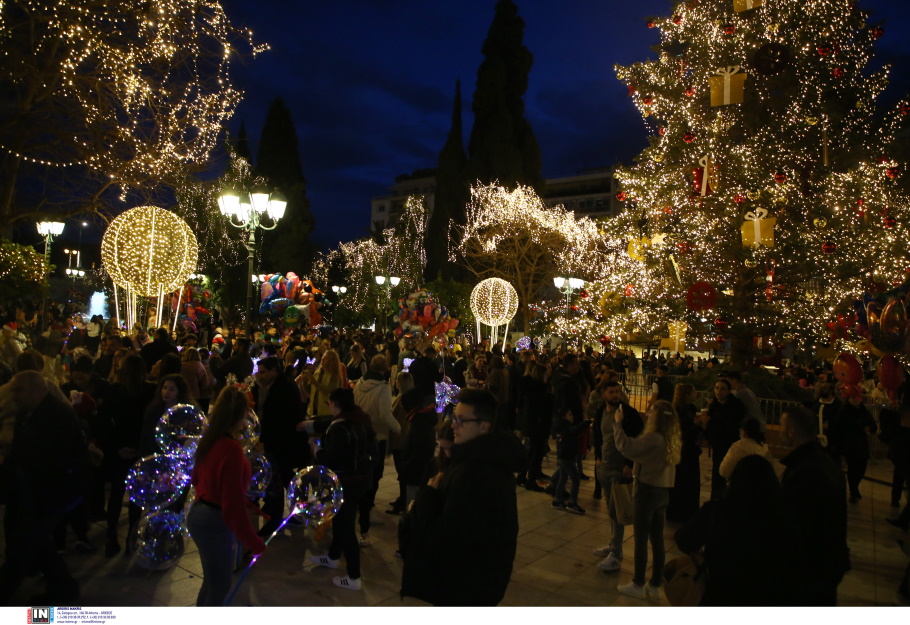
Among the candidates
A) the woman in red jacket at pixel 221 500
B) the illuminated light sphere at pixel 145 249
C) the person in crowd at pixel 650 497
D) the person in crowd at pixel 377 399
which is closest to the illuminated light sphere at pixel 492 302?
the illuminated light sphere at pixel 145 249

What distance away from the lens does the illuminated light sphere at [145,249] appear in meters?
10.8

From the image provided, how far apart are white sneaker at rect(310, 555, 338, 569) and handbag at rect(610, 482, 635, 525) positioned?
2327 mm

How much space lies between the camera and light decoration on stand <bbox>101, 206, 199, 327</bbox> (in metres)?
10.8

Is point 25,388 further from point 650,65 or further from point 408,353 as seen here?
point 650,65

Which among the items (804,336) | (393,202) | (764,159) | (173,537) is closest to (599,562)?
(173,537)

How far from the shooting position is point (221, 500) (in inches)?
133

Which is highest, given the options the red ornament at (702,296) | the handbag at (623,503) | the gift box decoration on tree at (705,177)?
the gift box decoration on tree at (705,177)

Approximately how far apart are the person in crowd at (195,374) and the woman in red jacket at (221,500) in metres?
2.83

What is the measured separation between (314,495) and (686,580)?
7.55 feet

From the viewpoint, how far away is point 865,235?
13.4 metres

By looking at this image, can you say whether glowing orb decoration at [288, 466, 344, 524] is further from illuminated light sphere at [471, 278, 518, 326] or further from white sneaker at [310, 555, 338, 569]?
illuminated light sphere at [471, 278, 518, 326]

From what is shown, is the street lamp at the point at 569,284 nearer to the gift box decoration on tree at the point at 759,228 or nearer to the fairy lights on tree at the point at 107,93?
the gift box decoration on tree at the point at 759,228

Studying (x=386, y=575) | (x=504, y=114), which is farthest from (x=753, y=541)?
(x=504, y=114)

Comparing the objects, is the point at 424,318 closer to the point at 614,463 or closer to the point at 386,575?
the point at 614,463
